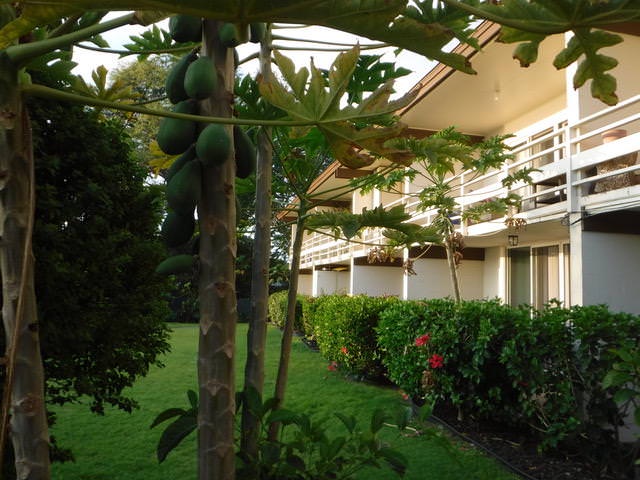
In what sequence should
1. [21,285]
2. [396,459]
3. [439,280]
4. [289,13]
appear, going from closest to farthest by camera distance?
[289,13], [21,285], [396,459], [439,280]

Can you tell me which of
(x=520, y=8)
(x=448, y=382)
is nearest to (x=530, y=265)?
(x=448, y=382)

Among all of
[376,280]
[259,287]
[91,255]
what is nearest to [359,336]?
[91,255]

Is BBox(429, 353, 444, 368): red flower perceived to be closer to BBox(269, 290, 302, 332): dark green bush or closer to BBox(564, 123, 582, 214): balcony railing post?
BBox(564, 123, 582, 214): balcony railing post

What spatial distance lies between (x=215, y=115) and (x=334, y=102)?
1.22 feet

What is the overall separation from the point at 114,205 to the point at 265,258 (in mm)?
1304

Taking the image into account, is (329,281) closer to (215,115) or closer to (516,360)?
(516,360)

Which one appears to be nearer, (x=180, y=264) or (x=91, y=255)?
(x=180, y=264)

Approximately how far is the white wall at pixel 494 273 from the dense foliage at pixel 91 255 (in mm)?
12359

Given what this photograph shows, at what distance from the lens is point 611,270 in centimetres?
811

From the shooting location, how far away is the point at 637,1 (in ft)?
4.55

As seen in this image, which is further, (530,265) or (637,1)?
(530,265)

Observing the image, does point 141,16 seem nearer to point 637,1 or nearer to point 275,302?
point 637,1

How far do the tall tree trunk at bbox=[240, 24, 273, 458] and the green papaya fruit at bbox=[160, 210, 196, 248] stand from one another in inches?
40.0

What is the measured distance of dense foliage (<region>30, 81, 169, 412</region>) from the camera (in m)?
3.08
